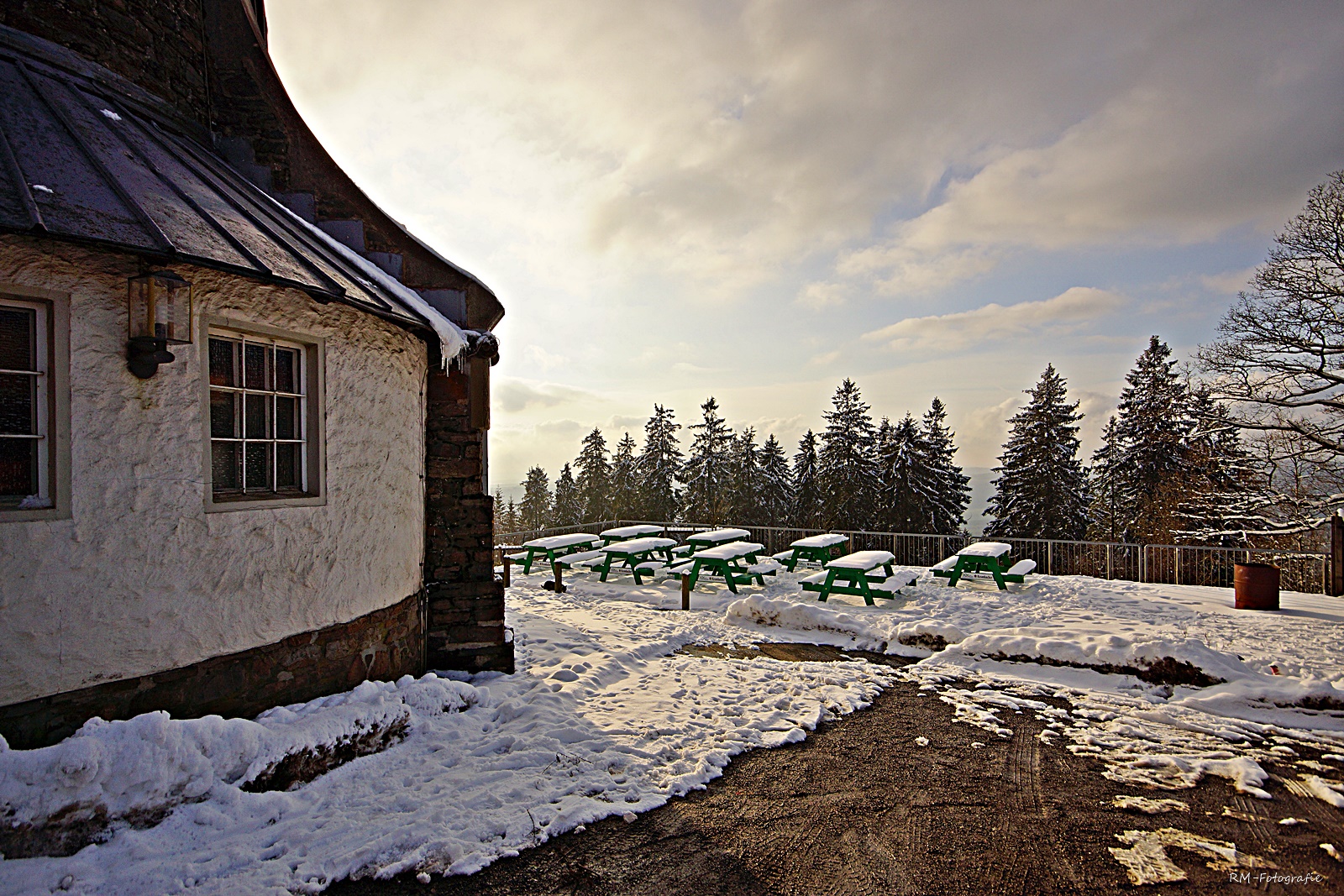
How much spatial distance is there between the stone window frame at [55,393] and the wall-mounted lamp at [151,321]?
276 mm

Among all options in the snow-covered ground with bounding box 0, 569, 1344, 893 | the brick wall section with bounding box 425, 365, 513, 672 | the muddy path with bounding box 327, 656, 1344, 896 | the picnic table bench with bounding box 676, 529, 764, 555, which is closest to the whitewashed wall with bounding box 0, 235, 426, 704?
the snow-covered ground with bounding box 0, 569, 1344, 893

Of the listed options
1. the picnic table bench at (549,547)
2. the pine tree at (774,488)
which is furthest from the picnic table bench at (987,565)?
the pine tree at (774,488)

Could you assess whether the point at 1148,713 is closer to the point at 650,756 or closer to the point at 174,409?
the point at 650,756

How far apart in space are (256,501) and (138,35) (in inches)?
194

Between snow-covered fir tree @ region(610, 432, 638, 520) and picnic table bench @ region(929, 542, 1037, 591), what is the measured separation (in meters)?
26.5

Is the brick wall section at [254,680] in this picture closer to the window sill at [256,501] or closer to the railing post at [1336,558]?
the window sill at [256,501]

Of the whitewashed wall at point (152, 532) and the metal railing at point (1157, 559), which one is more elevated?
the whitewashed wall at point (152, 532)

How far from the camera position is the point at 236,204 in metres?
5.04

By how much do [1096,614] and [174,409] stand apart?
34.6 feet

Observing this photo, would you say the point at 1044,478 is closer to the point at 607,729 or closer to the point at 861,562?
the point at 861,562

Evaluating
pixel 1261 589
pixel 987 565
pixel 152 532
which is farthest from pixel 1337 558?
pixel 152 532

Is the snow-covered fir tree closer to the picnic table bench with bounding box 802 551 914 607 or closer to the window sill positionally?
the picnic table bench with bounding box 802 551 914 607

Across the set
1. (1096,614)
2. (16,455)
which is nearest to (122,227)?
(16,455)

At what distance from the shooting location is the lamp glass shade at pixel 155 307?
3707 mm
